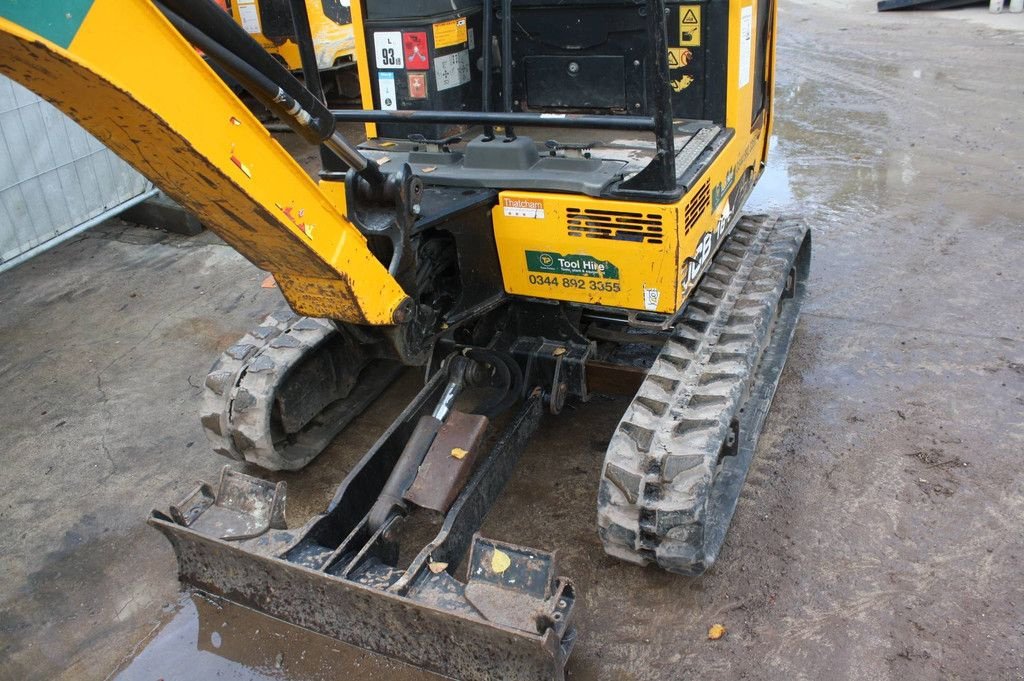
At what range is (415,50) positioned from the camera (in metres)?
3.85

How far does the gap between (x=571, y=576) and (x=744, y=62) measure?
240cm

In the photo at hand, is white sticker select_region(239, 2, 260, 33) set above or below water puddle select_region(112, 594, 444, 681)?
above

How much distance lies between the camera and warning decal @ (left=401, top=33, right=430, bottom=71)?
12.5 ft

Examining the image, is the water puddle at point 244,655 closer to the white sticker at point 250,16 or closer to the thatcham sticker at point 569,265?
the thatcham sticker at point 569,265

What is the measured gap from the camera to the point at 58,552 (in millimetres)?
3850

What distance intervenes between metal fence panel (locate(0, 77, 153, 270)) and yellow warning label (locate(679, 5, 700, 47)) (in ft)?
14.0

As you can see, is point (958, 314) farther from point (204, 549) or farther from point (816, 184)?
point (204, 549)

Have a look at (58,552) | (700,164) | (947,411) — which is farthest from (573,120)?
(58,552)

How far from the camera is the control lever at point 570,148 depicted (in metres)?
3.67

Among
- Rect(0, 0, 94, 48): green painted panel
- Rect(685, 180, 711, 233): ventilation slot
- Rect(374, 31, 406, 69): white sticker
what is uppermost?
Rect(0, 0, 94, 48): green painted panel

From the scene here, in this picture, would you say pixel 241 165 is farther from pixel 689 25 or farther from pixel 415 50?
pixel 689 25

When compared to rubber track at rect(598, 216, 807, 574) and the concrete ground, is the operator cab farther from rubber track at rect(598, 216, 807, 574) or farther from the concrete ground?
the concrete ground

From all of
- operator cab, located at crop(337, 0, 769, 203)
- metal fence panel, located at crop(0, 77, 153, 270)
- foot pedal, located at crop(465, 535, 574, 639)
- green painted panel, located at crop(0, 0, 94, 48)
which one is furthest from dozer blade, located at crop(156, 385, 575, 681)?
metal fence panel, located at crop(0, 77, 153, 270)

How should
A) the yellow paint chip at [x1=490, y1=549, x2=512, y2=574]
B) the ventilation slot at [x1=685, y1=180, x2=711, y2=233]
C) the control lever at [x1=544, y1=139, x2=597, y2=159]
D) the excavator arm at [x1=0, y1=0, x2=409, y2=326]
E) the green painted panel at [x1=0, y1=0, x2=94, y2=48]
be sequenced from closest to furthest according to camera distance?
the green painted panel at [x1=0, y1=0, x2=94, y2=48] → the excavator arm at [x1=0, y1=0, x2=409, y2=326] → the yellow paint chip at [x1=490, y1=549, x2=512, y2=574] → the ventilation slot at [x1=685, y1=180, x2=711, y2=233] → the control lever at [x1=544, y1=139, x2=597, y2=159]
